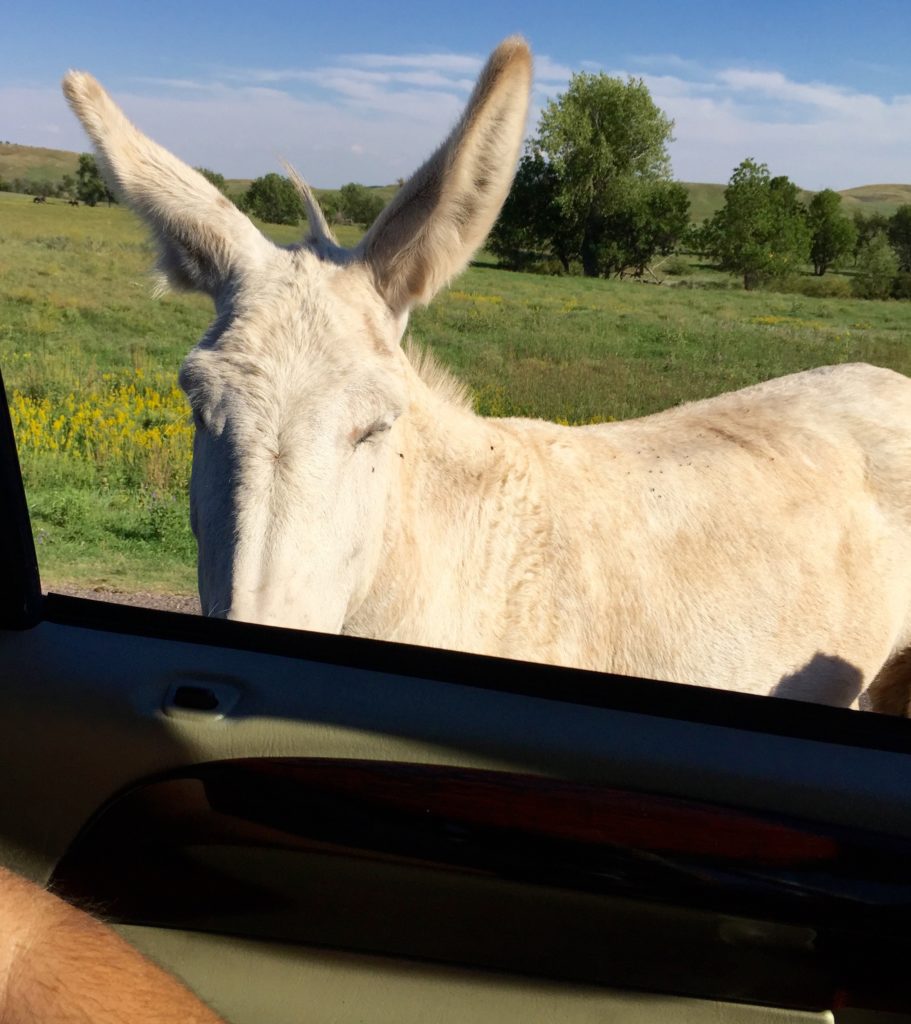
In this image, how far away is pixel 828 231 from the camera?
2.77 meters

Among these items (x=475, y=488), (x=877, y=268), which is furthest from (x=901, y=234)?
(x=475, y=488)

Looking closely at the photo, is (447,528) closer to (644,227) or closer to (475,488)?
(475,488)

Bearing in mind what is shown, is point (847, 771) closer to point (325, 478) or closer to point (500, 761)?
point (500, 761)

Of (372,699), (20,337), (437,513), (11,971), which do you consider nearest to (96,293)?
(20,337)

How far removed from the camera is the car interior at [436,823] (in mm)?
1297

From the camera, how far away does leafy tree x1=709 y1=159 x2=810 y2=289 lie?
9.12 ft

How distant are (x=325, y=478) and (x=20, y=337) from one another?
99.5 inches

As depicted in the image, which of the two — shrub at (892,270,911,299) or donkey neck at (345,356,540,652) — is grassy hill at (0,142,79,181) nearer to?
donkey neck at (345,356,540,652)

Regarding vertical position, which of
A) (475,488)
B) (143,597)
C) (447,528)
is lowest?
(143,597)

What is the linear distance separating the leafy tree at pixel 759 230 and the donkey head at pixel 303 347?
771 mm

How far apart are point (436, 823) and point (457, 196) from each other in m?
1.82

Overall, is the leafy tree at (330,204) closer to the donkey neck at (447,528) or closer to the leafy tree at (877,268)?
the donkey neck at (447,528)

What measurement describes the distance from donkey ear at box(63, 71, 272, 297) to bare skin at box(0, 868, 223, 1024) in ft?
6.44

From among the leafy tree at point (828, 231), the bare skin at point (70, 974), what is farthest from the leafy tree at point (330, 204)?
the bare skin at point (70, 974)
